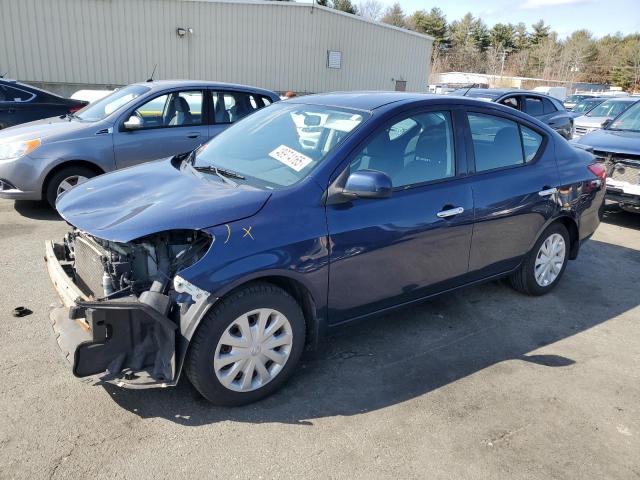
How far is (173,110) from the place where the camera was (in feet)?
22.7

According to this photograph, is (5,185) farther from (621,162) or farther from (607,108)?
(607,108)

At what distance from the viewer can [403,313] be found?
4.39 m

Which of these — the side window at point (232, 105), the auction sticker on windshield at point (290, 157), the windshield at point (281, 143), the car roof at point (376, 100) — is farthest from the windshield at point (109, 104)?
the auction sticker on windshield at point (290, 157)

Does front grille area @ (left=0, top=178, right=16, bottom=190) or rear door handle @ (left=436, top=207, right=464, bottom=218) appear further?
front grille area @ (left=0, top=178, right=16, bottom=190)

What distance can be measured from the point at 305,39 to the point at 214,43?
3.83 meters

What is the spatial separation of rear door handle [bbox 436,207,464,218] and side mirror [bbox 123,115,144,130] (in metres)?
4.47

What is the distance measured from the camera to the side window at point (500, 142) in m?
4.00

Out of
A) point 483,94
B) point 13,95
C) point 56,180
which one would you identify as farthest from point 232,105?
point 483,94

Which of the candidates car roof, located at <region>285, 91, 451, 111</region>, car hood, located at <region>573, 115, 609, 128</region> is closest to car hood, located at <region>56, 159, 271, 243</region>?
car roof, located at <region>285, 91, 451, 111</region>

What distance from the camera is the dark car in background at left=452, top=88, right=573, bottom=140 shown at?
35.9 ft

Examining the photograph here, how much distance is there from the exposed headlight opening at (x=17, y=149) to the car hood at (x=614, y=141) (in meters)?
7.42

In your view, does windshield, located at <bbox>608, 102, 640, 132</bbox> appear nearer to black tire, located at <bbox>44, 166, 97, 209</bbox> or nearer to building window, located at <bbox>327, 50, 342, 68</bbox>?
black tire, located at <bbox>44, 166, 97, 209</bbox>

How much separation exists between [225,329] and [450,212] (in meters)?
1.80

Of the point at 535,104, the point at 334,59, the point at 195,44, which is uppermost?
the point at 195,44
